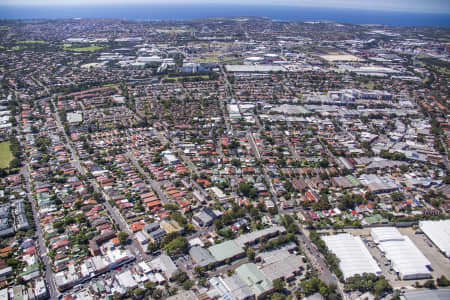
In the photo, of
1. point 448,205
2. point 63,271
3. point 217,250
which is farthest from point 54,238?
point 448,205

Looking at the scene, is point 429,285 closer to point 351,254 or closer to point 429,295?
point 429,295

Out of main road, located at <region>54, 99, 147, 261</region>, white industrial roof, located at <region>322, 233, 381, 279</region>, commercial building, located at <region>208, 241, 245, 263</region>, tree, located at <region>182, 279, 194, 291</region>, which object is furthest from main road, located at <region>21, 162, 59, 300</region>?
white industrial roof, located at <region>322, 233, 381, 279</region>

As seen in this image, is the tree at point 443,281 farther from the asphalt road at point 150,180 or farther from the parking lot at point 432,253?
the asphalt road at point 150,180

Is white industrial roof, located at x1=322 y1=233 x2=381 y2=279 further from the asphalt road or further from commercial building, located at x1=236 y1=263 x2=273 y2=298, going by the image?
the asphalt road

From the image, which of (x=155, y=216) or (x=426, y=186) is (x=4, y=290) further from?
(x=426, y=186)

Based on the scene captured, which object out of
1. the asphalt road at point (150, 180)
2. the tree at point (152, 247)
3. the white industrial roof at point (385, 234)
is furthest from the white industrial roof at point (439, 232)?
the asphalt road at point (150, 180)

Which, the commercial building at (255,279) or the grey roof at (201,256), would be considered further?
the grey roof at (201,256)

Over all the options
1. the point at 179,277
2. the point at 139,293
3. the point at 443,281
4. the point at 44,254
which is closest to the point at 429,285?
the point at 443,281
